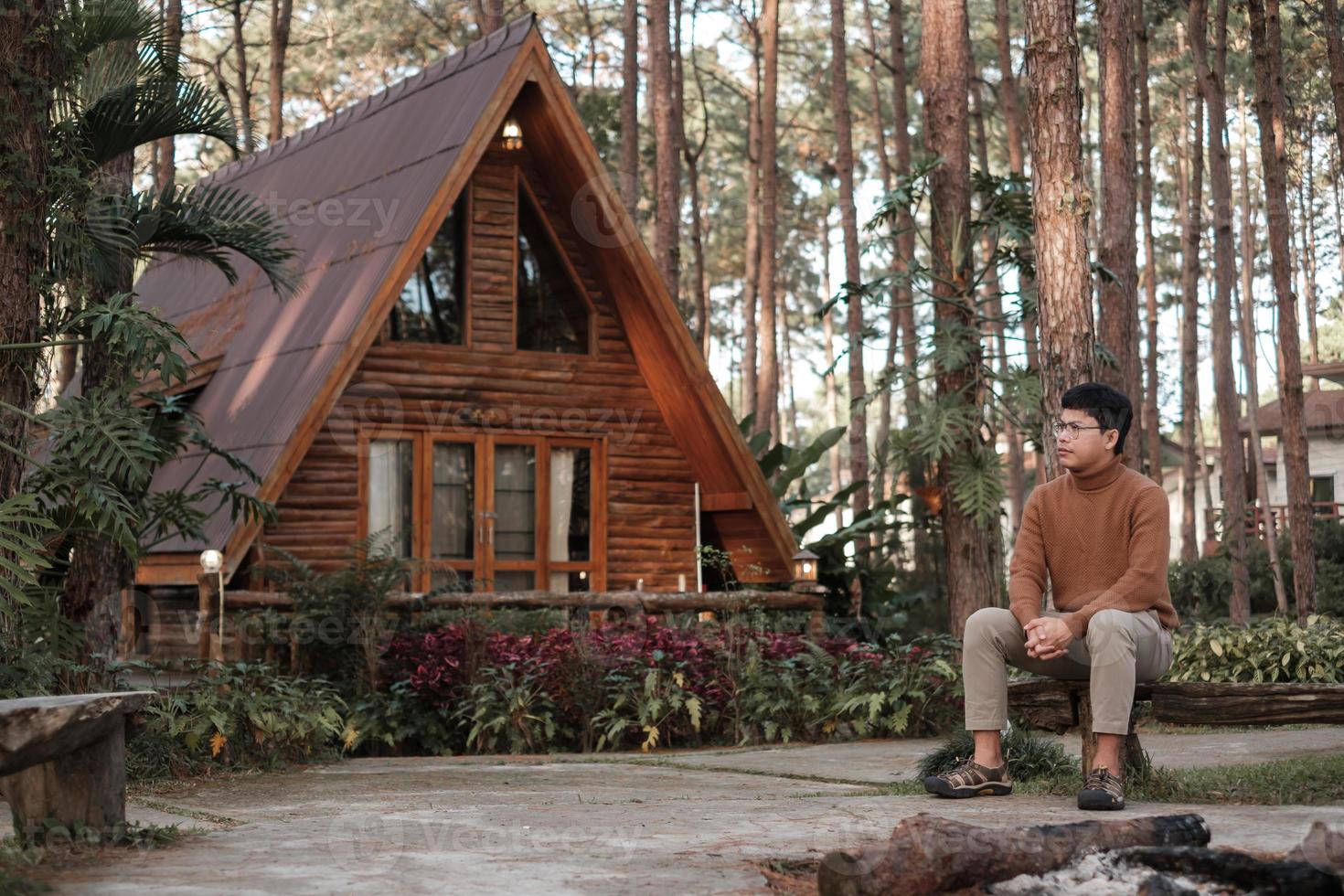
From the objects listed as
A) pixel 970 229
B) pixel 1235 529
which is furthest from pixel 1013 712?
pixel 1235 529

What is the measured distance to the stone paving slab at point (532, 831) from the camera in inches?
156

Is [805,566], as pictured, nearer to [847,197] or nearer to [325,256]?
[325,256]

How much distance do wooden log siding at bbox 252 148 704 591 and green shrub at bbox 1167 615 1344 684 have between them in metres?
4.45

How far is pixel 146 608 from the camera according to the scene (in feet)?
46.2

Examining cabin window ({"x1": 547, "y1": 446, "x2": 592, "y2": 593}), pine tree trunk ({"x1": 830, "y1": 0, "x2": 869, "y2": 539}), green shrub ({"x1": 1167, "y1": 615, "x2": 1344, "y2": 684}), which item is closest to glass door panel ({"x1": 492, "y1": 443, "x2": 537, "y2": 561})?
cabin window ({"x1": 547, "y1": 446, "x2": 592, "y2": 593})

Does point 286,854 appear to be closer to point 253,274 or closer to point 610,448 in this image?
point 610,448

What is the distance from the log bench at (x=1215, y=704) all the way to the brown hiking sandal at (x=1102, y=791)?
82cm

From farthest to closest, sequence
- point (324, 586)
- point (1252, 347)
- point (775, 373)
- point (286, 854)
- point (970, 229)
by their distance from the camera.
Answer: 1. point (1252, 347)
2. point (775, 373)
3. point (970, 229)
4. point (324, 586)
5. point (286, 854)

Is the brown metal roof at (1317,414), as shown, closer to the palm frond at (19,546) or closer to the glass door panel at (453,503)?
the glass door panel at (453,503)

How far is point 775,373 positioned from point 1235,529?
10513mm

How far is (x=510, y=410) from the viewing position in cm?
1455

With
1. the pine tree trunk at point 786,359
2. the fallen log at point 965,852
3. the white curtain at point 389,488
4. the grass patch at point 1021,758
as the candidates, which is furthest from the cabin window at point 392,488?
the pine tree trunk at point 786,359

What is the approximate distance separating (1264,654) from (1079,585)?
19.8 ft

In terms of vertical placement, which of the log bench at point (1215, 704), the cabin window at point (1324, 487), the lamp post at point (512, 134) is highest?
the lamp post at point (512, 134)
